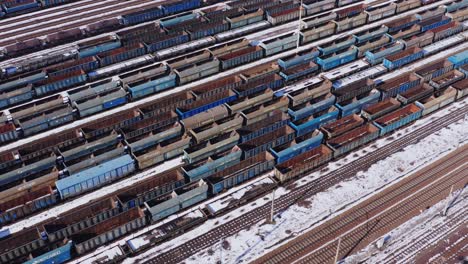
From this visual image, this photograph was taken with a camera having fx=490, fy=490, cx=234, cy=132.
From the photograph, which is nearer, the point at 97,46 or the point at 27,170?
the point at 27,170

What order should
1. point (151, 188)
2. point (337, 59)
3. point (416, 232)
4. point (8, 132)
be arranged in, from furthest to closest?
point (337, 59)
point (8, 132)
point (151, 188)
point (416, 232)

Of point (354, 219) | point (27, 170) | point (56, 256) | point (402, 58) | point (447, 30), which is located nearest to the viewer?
point (56, 256)

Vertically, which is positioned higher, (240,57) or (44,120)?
(240,57)

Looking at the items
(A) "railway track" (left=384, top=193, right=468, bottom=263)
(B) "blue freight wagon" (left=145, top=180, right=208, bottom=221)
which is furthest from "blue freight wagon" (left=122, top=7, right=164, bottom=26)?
(A) "railway track" (left=384, top=193, right=468, bottom=263)

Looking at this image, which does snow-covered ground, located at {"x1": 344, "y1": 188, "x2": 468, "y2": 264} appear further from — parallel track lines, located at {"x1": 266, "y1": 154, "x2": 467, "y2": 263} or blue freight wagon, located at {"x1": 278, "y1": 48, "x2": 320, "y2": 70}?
blue freight wagon, located at {"x1": 278, "y1": 48, "x2": 320, "y2": 70}

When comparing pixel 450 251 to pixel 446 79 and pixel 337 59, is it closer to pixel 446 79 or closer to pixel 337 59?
pixel 446 79

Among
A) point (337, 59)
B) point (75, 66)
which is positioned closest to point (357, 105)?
point (337, 59)
